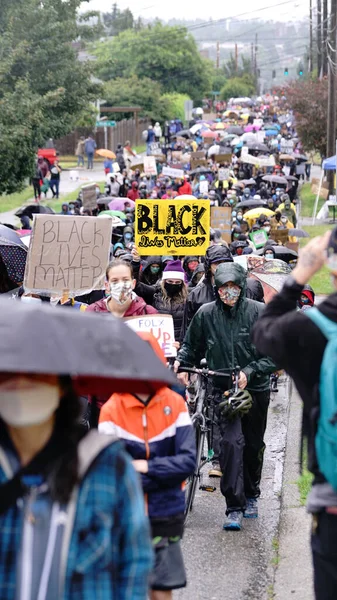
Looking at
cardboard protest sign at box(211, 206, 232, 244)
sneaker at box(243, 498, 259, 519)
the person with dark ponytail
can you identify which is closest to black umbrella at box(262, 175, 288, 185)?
cardboard protest sign at box(211, 206, 232, 244)

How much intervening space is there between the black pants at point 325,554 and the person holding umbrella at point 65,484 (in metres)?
0.82

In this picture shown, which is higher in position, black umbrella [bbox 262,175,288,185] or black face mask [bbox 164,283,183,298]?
black face mask [bbox 164,283,183,298]

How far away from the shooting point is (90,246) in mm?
10125

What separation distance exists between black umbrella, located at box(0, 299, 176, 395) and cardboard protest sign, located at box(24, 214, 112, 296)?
22.9 ft

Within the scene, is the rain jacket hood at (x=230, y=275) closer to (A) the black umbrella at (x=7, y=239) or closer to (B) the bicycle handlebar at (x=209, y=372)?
(B) the bicycle handlebar at (x=209, y=372)

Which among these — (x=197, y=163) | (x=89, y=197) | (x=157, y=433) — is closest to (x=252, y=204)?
(x=89, y=197)

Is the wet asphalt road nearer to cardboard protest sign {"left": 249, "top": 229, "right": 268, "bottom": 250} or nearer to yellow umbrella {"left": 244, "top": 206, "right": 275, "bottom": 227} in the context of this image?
cardboard protest sign {"left": 249, "top": 229, "right": 268, "bottom": 250}

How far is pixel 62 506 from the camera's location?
2719 millimetres

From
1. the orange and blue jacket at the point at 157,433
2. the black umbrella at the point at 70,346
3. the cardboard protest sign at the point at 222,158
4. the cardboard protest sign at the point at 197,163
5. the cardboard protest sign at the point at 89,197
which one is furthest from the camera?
the cardboard protest sign at the point at 222,158

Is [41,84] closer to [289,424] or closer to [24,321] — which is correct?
[289,424]

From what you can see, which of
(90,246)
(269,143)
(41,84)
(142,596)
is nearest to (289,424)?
(90,246)

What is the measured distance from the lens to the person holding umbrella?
8.75 ft

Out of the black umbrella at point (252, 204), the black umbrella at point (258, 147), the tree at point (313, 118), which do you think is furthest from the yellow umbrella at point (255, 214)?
the black umbrella at point (258, 147)

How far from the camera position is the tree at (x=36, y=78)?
2334 centimetres
